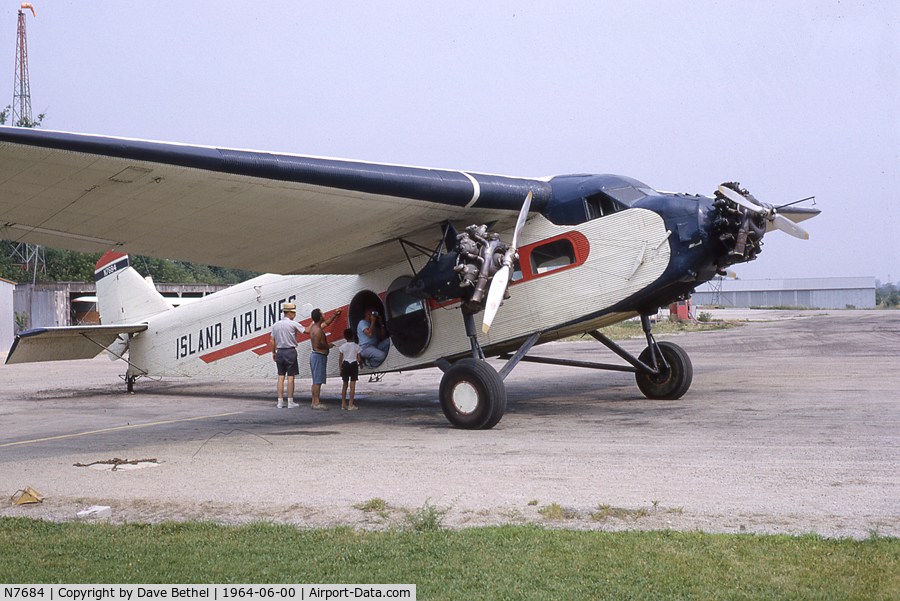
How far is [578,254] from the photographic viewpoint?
10.5 meters

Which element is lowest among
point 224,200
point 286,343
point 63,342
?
point 286,343

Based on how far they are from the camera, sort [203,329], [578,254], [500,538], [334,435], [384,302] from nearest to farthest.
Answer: [500,538]
[334,435]
[578,254]
[384,302]
[203,329]

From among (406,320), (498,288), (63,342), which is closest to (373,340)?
(406,320)

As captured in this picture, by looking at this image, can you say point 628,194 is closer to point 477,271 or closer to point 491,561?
point 477,271

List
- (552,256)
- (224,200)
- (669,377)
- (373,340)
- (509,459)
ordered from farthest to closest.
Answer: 1. (373,340)
2. (669,377)
3. (552,256)
4. (224,200)
5. (509,459)

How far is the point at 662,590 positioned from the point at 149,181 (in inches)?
266

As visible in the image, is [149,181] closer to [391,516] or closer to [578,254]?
[391,516]

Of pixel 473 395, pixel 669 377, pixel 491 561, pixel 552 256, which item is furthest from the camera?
pixel 669 377

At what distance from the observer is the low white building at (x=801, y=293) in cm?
11356

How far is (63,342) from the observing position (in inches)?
605

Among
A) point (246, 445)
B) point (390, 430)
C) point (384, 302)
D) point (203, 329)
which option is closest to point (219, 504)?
point (246, 445)

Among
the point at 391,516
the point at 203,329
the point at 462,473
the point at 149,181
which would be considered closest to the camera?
the point at 391,516

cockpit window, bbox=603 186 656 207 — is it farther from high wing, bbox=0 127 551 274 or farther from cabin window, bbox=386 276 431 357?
cabin window, bbox=386 276 431 357

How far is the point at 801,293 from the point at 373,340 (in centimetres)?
12482
